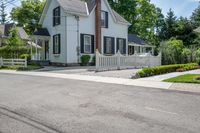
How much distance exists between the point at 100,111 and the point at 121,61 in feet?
51.1

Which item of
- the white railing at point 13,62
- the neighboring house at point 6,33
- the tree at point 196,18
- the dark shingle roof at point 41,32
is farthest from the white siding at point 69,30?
the tree at point 196,18

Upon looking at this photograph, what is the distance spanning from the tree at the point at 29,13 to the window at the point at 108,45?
834 inches

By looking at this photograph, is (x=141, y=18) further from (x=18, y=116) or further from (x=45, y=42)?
(x=18, y=116)

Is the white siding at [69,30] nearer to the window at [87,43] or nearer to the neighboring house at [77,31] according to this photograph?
the neighboring house at [77,31]

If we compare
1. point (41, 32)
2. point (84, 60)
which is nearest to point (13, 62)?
point (41, 32)

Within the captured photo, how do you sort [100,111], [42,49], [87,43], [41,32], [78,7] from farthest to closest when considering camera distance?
[42,49], [41,32], [78,7], [87,43], [100,111]

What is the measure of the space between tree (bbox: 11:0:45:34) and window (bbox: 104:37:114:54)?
69.5ft

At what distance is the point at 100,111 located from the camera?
703 centimetres

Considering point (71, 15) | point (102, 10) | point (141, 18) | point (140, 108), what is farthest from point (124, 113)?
point (141, 18)

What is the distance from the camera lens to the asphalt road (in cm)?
554

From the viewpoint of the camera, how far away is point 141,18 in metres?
53.0

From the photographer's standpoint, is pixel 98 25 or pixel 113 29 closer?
pixel 98 25

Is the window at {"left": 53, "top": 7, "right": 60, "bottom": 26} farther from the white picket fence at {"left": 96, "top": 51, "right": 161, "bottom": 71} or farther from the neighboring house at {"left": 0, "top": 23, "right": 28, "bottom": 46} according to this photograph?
the neighboring house at {"left": 0, "top": 23, "right": 28, "bottom": 46}

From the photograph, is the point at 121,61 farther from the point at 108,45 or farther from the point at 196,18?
the point at 196,18
